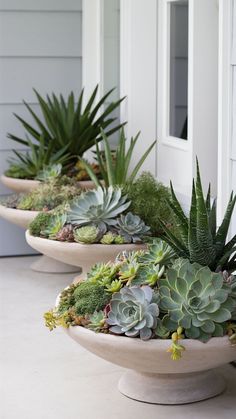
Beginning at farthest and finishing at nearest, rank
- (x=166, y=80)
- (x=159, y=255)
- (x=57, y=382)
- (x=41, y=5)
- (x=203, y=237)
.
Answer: (x=41, y=5) → (x=166, y=80) → (x=57, y=382) → (x=159, y=255) → (x=203, y=237)

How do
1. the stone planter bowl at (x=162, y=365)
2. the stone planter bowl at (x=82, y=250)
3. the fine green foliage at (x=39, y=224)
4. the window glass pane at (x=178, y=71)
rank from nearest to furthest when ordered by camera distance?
1. the stone planter bowl at (x=162, y=365)
2. the stone planter bowl at (x=82, y=250)
3. the fine green foliage at (x=39, y=224)
4. the window glass pane at (x=178, y=71)

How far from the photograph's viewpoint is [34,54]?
5789 mm

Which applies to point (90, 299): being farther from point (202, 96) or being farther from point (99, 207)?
point (202, 96)

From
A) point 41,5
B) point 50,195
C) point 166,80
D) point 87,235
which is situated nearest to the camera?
point 87,235

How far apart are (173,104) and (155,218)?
3.10 ft

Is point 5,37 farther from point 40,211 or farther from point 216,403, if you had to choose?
point 216,403

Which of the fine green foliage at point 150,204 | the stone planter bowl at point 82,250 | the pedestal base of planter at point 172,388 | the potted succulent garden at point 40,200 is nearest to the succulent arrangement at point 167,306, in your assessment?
the pedestal base of planter at point 172,388

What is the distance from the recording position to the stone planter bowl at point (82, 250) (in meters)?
4.34

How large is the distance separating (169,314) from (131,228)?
1.25 meters

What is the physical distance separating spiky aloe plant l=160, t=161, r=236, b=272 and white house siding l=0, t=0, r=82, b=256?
101 inches

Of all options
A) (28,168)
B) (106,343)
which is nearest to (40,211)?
(28,168)

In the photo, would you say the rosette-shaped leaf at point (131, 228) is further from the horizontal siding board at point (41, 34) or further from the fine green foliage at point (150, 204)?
the horizontal siding board at point (41, 34)

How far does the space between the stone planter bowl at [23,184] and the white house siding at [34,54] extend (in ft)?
1.16

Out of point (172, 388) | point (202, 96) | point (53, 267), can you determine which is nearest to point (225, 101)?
point (202, 96)
